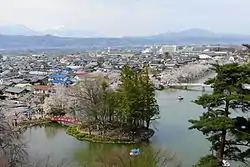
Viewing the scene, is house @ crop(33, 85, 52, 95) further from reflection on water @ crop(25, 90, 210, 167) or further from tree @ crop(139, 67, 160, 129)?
tree @ crop(139, 67, 160, 129)

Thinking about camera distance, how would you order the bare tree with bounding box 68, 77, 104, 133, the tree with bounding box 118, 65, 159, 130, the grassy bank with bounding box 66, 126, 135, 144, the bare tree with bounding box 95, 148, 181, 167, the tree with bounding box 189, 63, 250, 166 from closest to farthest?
the tree with bounding box 189, 63, 250, 166 → the bare tree with bounding box 95, 148, 181, 167 → the tree with bounding box 118, 65, 159, 130 → the grassy bank with bounding box 66, 126, 135, 144 → the bare tree with bounding box 68, 77, 104, 133

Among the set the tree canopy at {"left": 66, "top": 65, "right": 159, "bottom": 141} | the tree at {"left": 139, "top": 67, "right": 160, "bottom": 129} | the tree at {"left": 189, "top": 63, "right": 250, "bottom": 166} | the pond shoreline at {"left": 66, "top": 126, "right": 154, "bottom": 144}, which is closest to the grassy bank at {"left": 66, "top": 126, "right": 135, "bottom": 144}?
the pond shoreline at {"left": 66, "top": 126, "right": 154, "bottom": 144}

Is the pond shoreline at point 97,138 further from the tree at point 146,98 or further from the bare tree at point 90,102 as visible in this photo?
the tree at point 146,98

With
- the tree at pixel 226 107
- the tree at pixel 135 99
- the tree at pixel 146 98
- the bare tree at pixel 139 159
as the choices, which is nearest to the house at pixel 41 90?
the tree at pixel 135 99

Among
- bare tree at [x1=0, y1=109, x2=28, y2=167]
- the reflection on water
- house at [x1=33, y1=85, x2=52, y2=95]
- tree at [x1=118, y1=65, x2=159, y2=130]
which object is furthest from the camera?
house at [x1=33, y1=85, x2=52, y2=95]

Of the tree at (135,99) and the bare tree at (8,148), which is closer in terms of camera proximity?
the bare tree at (8,148)

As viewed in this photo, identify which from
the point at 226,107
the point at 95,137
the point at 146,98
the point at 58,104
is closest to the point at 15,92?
the point at 58,104

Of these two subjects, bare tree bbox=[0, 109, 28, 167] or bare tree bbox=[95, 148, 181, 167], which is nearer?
bare tree bbox=[0, 109, 28, 167]

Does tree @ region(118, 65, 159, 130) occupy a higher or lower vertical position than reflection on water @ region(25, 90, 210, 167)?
higher
